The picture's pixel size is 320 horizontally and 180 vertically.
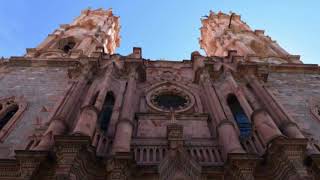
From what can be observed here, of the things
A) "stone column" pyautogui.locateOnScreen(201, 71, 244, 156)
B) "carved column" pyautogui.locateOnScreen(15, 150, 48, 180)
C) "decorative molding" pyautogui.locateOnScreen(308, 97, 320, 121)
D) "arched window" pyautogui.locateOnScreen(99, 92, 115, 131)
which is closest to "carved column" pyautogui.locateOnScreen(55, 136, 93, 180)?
"carved column" pyautogui.locateOnScreen(15, 150, 48, 180)

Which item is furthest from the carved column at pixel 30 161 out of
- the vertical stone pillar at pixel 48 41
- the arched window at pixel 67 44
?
the arched window at pixel 67 44

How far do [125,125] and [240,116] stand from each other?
5.86 metres

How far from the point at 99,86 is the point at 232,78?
244 inches

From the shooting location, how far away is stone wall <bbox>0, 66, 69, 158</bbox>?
14924 millimetres

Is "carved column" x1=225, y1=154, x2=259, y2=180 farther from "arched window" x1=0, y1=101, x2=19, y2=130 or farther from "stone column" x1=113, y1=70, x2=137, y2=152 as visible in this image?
"arched window" x1=0, y1=101, x2=19, y2=130

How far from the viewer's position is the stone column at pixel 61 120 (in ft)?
41.4

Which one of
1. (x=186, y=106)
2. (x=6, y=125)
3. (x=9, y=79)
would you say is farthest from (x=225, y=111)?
(x=9, y=79)

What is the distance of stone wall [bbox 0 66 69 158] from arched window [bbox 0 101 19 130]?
626 millimetres

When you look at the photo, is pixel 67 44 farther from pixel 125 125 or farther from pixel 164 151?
pixel 164 151

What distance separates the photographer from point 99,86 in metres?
17.5

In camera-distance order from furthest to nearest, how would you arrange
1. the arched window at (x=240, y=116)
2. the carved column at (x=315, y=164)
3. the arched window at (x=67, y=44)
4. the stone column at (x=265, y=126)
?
the arched window at (x=67, y=44)
the arched window at (x=240, y=116)
the stone column at (x=265, y=126)
the carved column at (x=315, y=164)

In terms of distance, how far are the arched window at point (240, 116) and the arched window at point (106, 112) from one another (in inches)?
210

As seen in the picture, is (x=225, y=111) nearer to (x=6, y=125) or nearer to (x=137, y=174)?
(x=137, y=174)

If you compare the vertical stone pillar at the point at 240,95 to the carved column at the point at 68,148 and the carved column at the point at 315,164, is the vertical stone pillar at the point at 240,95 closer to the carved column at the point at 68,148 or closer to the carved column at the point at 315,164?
the carved column at the point at 315,164
